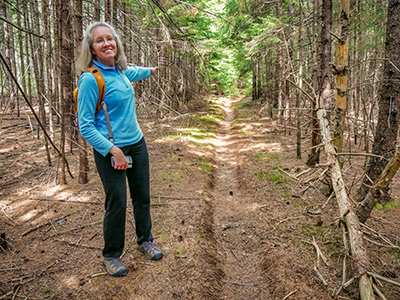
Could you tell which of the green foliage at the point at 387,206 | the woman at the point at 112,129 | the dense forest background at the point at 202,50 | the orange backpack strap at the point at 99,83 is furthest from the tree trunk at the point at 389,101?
the orange backpack strap at the point at 99,83

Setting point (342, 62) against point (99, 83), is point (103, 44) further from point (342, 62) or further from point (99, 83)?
point (342, 62)

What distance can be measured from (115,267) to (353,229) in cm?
257

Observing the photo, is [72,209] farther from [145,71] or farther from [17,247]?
[145,71]

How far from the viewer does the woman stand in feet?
8.87

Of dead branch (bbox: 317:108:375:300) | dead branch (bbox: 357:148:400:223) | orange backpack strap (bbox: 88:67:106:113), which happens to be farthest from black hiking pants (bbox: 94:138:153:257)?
dead branch (bbox: 357:148:400:223)

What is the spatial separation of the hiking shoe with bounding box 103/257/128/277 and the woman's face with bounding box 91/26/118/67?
225cm

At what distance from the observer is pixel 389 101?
4059 mm

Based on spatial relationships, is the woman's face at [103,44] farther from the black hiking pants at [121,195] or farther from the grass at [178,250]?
the grass at [178,250]

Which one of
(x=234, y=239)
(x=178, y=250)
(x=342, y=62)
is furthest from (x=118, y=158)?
(x=342, y=62)

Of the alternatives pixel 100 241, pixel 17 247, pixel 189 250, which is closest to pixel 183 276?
pixel 189 250

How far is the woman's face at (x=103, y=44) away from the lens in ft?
9.20

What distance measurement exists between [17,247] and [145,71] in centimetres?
291

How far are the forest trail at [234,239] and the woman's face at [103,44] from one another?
3071mm

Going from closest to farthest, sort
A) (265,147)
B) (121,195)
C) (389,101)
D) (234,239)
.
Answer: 1. (121,195)
2. (389,101)
3. (234,239)
4. (265,147)
